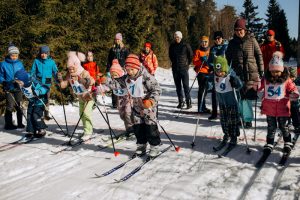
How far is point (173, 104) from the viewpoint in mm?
11734

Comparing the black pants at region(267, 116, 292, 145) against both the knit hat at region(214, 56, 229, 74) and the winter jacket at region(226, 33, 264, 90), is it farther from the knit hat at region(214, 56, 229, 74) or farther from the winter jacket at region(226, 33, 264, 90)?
the winter jacket at region(226, 33, 264, 90)

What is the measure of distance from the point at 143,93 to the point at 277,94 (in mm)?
2195

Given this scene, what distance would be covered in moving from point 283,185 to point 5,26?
8190 mm

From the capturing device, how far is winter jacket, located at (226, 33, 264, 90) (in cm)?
717

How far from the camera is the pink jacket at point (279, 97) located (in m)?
5.40

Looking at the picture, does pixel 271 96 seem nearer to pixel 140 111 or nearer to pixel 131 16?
pixel 140 111

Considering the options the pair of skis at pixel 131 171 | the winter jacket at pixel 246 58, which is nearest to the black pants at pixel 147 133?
the pair of skis at pixel 131 171

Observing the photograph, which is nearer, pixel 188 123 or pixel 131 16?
pixel 188 123

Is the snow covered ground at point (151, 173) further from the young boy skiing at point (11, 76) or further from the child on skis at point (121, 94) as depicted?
the young boy skiing at point (11, 76)

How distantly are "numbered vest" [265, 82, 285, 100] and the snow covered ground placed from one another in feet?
3.27

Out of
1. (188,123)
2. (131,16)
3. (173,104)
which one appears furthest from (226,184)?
(131,16)

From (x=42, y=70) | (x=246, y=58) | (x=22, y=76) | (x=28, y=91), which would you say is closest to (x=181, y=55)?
(x=246, y=58)

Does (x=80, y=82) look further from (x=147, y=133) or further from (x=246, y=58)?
(x=246, y=58)

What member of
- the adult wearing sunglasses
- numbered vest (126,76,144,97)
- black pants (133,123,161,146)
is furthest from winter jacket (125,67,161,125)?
the adult wearing sunglasses
